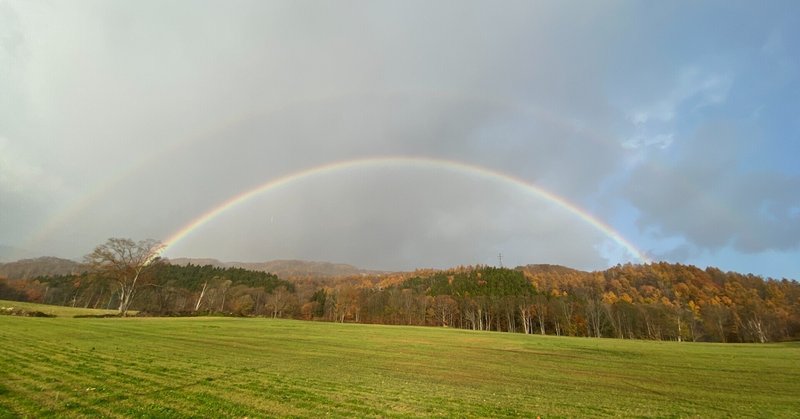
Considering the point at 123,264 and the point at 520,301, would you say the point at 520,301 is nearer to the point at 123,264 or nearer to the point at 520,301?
the point at 520,301

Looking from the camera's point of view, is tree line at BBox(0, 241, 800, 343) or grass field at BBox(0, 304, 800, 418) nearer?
grass field at BBox(0, 304, 800, 418)

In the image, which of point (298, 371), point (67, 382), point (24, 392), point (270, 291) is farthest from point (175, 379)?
point (270, 291)

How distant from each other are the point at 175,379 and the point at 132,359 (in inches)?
304

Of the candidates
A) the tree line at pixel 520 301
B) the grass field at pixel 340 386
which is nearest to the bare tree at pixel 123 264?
the tree line at pixel 520 301

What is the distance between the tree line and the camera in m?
123

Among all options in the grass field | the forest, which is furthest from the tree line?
the grass field

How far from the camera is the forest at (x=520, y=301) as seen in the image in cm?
12338

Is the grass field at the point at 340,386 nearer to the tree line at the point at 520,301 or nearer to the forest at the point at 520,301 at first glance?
the tree line at the point at 520,301

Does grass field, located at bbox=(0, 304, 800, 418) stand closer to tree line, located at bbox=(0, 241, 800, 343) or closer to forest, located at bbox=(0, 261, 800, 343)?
tree line, located at bbox=(0, 241, 800, 343)

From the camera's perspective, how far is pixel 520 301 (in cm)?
14025

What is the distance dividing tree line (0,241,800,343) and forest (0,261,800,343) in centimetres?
45

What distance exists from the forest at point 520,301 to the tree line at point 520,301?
1.48ft

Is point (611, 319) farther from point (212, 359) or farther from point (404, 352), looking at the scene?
point (212, 359)

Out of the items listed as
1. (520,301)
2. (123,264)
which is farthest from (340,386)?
(520,301)
